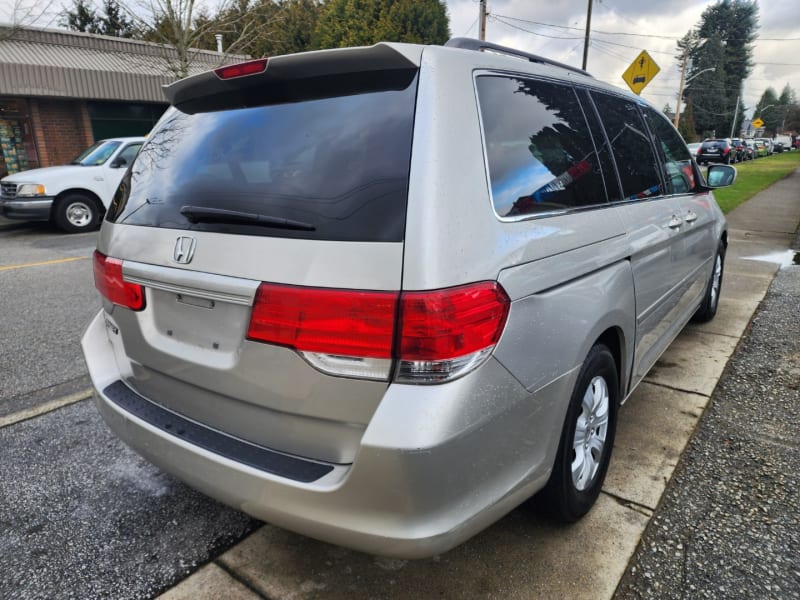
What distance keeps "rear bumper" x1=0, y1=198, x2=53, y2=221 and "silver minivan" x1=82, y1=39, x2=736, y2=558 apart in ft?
32.6

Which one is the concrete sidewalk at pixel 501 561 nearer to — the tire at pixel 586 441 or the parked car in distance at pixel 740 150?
the tire at pixel 586 441

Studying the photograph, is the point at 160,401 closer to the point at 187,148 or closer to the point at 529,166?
the point at 187,148

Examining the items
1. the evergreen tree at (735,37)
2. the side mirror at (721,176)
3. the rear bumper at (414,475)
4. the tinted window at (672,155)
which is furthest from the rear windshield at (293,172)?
the evergreen tree at (735,37)

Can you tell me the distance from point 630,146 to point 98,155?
37.2ft

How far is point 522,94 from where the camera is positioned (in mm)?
2195

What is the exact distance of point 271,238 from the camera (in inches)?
69.4

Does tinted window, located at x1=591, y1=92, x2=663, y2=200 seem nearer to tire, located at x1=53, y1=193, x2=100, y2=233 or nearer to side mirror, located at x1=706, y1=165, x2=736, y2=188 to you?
side mirror, located at x1=706, y1=165, x2=736, y2=188

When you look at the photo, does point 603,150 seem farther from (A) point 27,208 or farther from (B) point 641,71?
(B) point 641,71

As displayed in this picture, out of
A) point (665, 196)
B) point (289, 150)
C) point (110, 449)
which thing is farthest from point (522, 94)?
point (110, 449)

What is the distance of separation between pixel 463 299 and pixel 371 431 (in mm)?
447

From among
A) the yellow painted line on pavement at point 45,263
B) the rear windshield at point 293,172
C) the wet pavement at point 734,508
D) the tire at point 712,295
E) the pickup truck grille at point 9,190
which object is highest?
the rear windshield at point 293,172

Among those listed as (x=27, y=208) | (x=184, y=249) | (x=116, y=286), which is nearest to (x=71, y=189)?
(x=27, y=208)

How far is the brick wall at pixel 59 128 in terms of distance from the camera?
17.4 metres

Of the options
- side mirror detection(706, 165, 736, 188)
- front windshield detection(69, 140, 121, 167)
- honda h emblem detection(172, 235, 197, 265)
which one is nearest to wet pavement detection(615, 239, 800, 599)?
side mirror detection(706, 165, 736, 188)
